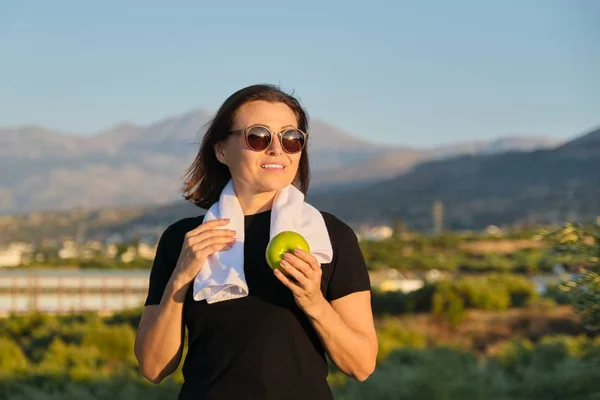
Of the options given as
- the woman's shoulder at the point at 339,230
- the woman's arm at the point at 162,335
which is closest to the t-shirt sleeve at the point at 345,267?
the woman's shoulder at the point at 339,230

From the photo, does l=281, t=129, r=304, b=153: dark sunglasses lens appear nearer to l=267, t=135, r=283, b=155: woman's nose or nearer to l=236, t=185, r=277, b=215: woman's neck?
l=267, t=135, r=283, b=155: woman's nose

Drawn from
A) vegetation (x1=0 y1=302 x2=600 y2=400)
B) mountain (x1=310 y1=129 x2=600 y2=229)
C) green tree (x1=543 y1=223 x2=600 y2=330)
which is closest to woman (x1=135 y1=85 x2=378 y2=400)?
green tree (x1=543 y1=223 x2=600 y2=330)

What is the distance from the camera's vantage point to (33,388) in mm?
10805

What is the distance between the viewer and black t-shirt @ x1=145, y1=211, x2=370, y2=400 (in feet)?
10.1

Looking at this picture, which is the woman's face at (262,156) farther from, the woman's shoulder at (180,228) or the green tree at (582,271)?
the green tree at (582,271)

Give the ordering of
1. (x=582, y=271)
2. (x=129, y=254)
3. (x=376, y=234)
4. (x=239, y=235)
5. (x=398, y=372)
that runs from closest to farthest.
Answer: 1. (x=239, y=235)
2. (x=582, y=271)
3. (x=398, y=372)
4. (x=129, y=254)
5. (x=376, y=234)

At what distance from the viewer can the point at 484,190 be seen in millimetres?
133250

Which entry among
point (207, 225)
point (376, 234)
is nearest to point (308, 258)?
point (207, 225)

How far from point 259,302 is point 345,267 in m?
0.29

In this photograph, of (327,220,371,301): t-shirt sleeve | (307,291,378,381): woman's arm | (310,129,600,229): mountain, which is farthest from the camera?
(310,129,600,229): mountain

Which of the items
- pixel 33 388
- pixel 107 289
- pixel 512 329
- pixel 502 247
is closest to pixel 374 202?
pixel 502 247

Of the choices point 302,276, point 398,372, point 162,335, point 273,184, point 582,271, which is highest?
point 273,184

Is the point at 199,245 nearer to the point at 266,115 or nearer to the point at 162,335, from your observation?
the point at 162,335

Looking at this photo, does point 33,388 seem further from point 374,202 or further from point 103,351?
point 374,202
